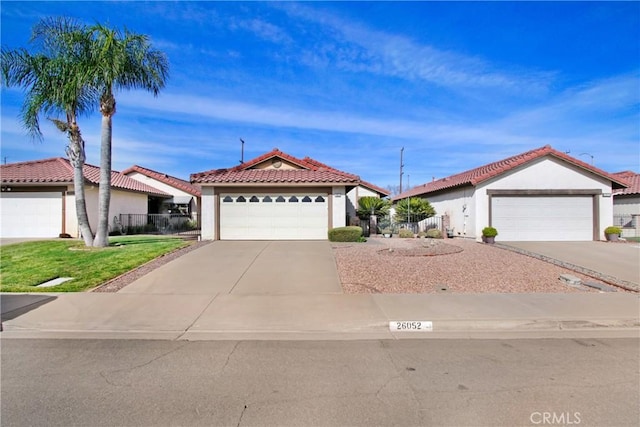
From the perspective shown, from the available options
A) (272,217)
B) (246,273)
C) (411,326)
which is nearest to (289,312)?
(411,326)

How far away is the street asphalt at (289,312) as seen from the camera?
19.6ft

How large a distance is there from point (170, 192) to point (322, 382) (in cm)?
2853

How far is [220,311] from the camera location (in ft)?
22.8

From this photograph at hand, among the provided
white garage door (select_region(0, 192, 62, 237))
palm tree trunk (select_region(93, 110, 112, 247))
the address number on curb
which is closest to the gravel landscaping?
the address number on curb

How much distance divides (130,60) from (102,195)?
517 centimetres

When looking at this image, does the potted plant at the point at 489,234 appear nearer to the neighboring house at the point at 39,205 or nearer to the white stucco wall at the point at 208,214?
the white stucco wall at the point at 208,214

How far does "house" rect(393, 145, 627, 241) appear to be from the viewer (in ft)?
57.0

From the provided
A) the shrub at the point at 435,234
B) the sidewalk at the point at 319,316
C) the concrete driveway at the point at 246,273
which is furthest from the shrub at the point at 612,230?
the concrete driveway at the point at 246,273

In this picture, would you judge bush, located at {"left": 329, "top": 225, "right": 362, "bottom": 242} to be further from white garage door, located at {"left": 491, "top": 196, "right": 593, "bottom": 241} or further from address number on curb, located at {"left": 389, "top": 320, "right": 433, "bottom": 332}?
address number on curb, located at {"left": 389, "top": 320, "right": 433, "bottom": 332}

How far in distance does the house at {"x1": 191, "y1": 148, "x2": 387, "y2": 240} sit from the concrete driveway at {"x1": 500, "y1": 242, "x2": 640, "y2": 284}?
831 centimetres

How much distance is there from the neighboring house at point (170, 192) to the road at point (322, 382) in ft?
79.4

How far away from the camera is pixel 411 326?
6113 mm

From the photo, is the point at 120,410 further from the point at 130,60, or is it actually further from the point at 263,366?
the point at 130,60

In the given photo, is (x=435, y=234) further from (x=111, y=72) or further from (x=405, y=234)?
(x=111, y=72)
